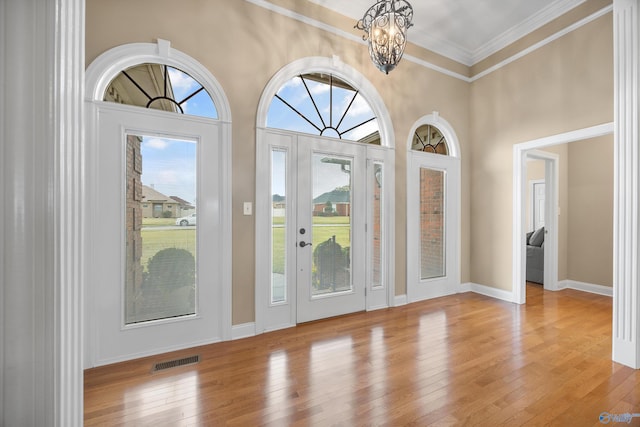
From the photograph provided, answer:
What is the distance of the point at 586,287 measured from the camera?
4879 millimetres

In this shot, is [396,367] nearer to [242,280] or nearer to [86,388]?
[242,280]

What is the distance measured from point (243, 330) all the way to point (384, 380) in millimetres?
1495

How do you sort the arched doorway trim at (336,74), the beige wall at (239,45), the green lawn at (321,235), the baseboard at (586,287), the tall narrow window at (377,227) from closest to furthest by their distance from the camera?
the beige wall at (239,45) → the arched doorway trim at (336,74) → the green lawn at (321,235) → the tall narrow window at (377,227) → the baseboard at (586,287)

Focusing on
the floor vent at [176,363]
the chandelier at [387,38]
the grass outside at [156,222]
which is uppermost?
the chandelier at [387,38]

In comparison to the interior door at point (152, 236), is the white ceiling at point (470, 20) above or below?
above

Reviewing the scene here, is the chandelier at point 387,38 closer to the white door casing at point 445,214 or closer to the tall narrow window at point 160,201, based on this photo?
the tall narrow window at point 160,201

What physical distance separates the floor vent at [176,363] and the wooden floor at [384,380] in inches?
2.6

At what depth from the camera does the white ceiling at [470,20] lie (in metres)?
3.62

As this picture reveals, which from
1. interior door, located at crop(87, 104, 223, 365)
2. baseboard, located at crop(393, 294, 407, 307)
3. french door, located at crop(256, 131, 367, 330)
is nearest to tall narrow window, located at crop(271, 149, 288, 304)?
french door, located at crop(256, 131, 367, 330)

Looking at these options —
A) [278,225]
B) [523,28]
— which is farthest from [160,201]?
[523,28]

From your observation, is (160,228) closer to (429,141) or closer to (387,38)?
(387,38)

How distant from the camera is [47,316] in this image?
0.94 metres

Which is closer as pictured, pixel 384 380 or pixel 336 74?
pixel 384 380

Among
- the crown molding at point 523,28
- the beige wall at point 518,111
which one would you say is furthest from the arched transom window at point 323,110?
the crown molding at point 523,28
